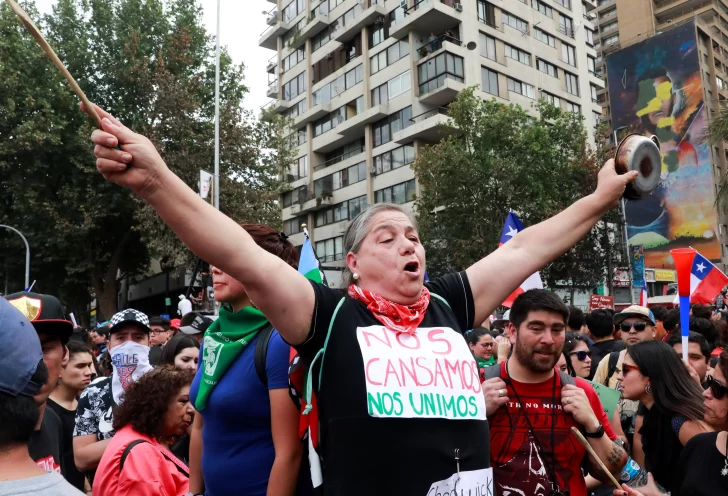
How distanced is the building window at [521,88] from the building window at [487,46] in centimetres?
186

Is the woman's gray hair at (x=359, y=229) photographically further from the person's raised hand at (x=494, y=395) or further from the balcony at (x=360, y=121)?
the balcony at (x=360, y=121)

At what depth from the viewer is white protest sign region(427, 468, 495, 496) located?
196cm

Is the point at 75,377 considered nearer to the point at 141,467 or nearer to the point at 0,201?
the point at 141,467

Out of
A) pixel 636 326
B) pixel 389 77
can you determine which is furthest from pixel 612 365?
pixel 389 77

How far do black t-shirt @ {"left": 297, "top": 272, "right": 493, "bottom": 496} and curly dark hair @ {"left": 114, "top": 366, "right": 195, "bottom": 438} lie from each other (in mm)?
1489

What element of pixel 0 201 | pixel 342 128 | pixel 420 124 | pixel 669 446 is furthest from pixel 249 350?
pixel 342 128

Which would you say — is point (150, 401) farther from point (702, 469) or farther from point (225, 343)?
point (702, 469)

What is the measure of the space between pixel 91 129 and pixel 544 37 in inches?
1057

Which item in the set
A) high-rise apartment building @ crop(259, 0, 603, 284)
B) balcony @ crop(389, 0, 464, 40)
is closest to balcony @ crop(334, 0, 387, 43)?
high-rise apartment building @ crop(259, 0, 603, 284)

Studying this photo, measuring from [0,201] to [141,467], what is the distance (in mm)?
25523

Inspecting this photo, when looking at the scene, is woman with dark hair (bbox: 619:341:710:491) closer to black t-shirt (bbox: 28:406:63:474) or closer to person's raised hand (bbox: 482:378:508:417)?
person's raised hand (bbox: 482:378:508:417)

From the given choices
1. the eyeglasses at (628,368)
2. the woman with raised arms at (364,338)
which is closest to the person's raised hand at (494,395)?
the woman with raised arms at (364,338)

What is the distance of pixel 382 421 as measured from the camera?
196 centimetres

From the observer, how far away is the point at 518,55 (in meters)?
35.7
